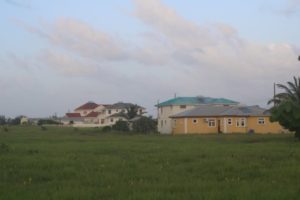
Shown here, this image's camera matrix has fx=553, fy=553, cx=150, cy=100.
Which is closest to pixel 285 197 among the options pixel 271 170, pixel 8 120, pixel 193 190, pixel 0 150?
pixel 193 190

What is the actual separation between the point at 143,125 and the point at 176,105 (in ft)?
27.8

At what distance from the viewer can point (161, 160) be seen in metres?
20.1

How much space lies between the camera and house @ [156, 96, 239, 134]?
90.6 meters

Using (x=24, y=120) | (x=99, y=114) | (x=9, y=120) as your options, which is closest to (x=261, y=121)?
(x=99, y=114)

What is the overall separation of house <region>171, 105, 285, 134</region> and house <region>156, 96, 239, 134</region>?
6760 mm

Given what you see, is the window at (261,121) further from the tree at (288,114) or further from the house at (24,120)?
the house at (24,120)

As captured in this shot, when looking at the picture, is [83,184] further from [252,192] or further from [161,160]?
[161,160]

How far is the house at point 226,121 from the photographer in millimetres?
78625

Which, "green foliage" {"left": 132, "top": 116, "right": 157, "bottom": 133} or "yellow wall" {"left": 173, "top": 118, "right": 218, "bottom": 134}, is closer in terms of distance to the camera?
"yellow wall" {"left": 173, "top": 118, "right": 218, "bottom": 134}

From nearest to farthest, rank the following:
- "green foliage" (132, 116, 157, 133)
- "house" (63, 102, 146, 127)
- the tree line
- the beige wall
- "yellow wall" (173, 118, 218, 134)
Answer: "yellow wall" (173, 118, 218, 134), "green foliage" (132, 116, 157, 133), the beige wall, "house" (63, 102, 146, 127), the tree line

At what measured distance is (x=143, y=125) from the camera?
85.6 meters

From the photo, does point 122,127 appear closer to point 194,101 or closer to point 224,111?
point 194,101

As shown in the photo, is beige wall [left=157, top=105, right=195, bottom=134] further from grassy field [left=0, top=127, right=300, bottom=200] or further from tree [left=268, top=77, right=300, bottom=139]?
grassy field [left=0, top=127, right=300, bottom=200]

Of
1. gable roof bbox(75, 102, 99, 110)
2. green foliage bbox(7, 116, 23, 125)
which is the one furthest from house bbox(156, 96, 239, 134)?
gable roof bbox(75, 102, 99, 110)
